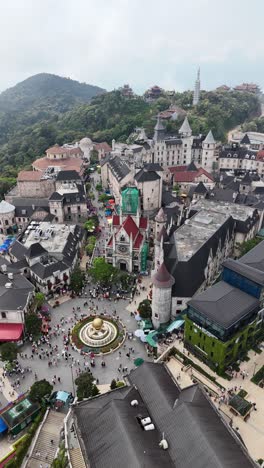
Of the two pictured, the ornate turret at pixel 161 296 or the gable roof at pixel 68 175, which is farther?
the gable roof at pixel 68 175

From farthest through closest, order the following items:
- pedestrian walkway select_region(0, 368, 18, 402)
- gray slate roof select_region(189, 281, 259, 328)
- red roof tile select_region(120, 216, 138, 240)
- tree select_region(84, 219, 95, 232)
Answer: tree select_region(84, 219, 95, 232), red roof tile select_region(120, 216, 138, 240), pedestrian walkway select_region(0, 368, 18, 402), gray slate roof select_region(189, 281, 259, 328)

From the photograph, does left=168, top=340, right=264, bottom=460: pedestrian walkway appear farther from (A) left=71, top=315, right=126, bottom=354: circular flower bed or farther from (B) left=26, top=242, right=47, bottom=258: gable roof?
(B) left=26, top=242, right=47, bottom=258: gable roof

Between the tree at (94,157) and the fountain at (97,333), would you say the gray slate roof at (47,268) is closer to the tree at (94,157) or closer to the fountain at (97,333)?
the fountain at (97,333)

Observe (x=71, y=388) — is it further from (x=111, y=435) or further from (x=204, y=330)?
(x=204, y=330)

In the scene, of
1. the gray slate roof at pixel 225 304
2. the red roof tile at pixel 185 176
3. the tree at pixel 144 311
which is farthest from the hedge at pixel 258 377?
the red roof tile at pixel 185 176

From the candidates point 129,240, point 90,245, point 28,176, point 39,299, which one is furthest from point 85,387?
point 28,176

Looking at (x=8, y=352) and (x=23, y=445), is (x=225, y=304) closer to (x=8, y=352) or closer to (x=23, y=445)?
(x=23, y=445)

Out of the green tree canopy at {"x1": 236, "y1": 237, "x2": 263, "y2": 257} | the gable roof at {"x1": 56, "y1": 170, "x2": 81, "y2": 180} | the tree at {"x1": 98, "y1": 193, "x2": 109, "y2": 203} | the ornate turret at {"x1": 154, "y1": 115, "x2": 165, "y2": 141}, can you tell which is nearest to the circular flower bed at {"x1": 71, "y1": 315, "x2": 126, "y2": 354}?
the green tree canopy at {"x1": 236, "y1": 237, "x2": 263, "y2": 257}
